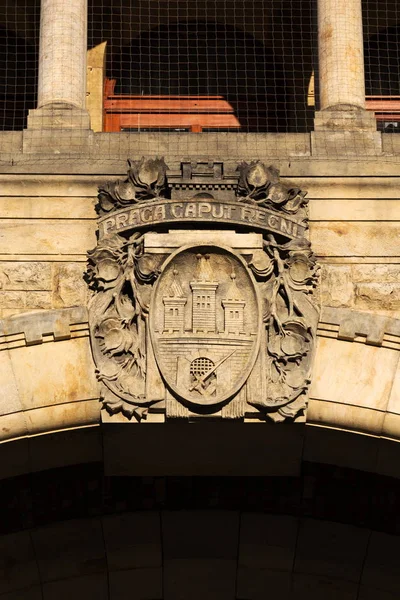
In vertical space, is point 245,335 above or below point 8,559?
above

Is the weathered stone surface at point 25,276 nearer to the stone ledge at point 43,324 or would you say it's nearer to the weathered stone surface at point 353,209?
the stone ledge at point 43,324

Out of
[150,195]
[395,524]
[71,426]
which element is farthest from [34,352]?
[395,524]

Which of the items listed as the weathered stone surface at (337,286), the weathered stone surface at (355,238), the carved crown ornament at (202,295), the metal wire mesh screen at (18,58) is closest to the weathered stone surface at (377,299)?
the weathered stone surface at (337,286)

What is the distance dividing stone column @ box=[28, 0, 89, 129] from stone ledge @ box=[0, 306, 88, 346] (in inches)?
79.2

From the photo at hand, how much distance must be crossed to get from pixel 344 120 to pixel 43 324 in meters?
3.56

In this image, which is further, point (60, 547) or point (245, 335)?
point (60, 547)

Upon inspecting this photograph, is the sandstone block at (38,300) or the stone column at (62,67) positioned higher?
A: the stone column at (62,67)

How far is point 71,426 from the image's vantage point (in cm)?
1323

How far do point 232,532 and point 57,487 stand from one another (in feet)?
5.88

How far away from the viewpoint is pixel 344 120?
14336mm

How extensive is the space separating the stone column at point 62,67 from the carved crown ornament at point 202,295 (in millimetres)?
1161

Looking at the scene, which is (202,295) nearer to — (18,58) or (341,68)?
(341,68)

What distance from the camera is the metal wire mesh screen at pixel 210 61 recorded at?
17.4 meters

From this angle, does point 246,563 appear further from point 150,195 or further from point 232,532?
point 150,195
